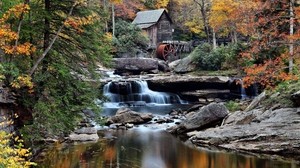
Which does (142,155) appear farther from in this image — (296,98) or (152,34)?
(152,34)

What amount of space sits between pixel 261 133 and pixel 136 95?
16190mm

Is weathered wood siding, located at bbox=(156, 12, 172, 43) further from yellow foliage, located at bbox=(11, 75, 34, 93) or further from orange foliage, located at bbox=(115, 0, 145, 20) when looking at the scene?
yellow foliage, located at bbox=(11, 75, 34, 93)

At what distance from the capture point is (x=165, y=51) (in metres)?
42.8

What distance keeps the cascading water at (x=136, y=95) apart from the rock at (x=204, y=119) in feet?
34.1

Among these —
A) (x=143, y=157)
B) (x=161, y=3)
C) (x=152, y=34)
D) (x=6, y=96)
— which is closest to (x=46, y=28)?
(x=6, y=96)

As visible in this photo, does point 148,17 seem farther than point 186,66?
Yes

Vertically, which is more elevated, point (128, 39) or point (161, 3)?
point (161, 3)

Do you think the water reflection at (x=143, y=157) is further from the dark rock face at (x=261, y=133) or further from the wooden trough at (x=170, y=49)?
the wooden trough at (x=170, y=49)

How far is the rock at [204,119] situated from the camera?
1722 cm

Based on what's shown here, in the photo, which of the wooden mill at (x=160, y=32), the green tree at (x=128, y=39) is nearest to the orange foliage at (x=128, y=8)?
the wooden mill at (x=160, y=32)

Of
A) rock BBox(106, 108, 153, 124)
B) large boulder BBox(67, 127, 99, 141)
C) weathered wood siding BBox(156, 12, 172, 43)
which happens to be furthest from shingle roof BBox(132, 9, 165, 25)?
large boulder BBox(67, 127, 99, 141)

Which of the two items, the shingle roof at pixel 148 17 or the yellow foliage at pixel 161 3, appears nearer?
the shingle roof at pixel 148 17

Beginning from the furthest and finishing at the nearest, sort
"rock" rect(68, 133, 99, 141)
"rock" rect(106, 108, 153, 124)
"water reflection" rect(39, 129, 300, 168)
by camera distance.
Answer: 1. "rock" rect(106, 108, 153, 124)
2. "rock" rect(68, 133, 99, 141)
3. "water reflection" rect(39, 129, 300, 168)

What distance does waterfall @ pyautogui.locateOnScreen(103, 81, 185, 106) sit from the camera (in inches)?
1117
